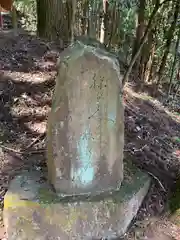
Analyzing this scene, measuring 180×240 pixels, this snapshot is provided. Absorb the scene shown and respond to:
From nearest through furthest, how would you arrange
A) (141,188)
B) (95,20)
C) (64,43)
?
1. (141,188)
2. (64,43)
3. (95,20)

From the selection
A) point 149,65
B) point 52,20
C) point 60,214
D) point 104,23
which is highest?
point 52,20

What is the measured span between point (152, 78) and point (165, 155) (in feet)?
16.7

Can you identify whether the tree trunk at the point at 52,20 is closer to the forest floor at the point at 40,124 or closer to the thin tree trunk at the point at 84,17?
the forest floor at the point at 40,124

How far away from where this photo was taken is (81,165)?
3357 millimetres

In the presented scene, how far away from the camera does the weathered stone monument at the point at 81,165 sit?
3.14 meters

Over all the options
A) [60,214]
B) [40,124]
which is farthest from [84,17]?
[60,214]

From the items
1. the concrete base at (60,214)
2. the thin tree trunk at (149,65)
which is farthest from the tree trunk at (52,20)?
the concrete base at (60,214)

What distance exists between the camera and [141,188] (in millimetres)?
3689

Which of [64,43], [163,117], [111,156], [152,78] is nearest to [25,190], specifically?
[111,156]

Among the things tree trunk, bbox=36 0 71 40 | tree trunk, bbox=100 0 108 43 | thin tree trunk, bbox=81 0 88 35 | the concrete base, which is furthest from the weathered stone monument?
thin tree trunk, bbox=81 0 88 35

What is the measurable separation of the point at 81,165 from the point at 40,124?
169cm

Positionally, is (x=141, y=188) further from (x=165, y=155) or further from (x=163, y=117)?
(x=163, y=117)

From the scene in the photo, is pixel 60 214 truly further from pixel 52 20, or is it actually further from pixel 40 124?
pixel 52 20

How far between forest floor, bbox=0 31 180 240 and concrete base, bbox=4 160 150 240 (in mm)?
212
